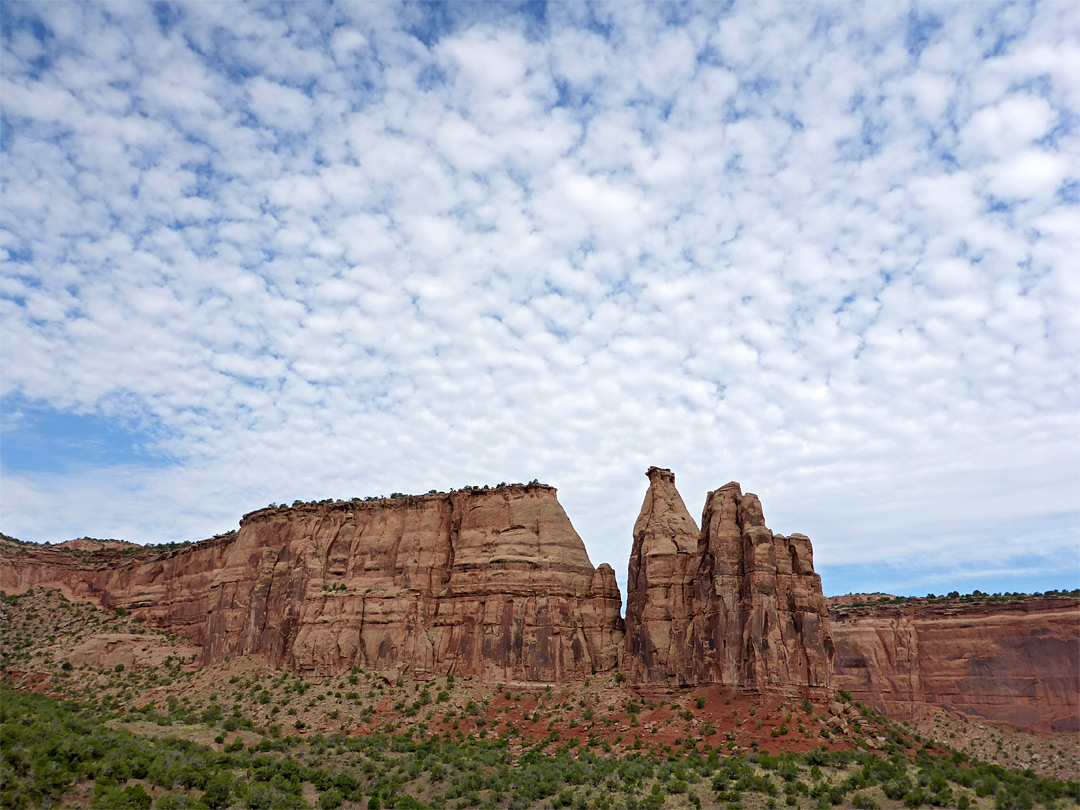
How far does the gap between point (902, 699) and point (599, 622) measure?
37721 millimetres

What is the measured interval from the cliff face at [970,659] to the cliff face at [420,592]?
113 ft

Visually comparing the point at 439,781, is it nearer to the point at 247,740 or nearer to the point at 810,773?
the point at 247,740

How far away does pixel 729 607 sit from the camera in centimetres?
4806

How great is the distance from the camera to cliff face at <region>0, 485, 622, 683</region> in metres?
57.8

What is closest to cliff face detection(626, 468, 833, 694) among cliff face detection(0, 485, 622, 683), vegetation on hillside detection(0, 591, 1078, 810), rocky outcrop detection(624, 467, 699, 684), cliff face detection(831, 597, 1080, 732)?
rocky outcrop detection(624, 467, 699, 684)

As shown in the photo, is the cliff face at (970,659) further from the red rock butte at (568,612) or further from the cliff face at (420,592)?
the cliff face at (420,592)

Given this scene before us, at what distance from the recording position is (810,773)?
35.8 meters

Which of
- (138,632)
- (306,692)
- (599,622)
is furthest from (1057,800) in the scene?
(138,632)

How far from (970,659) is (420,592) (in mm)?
53455

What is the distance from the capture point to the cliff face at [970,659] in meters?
66.0

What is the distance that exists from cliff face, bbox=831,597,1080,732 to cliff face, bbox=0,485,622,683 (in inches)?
1362

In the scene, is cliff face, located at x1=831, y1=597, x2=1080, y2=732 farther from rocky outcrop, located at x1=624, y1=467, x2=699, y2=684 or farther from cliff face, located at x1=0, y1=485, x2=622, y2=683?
cliff face, located at x1=0, y1=485, x2=622, y2=683

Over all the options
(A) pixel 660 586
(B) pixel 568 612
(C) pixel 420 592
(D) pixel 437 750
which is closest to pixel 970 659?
(A) pixel 660 586

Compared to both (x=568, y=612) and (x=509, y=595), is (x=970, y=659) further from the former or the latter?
(x=509, y=595)
